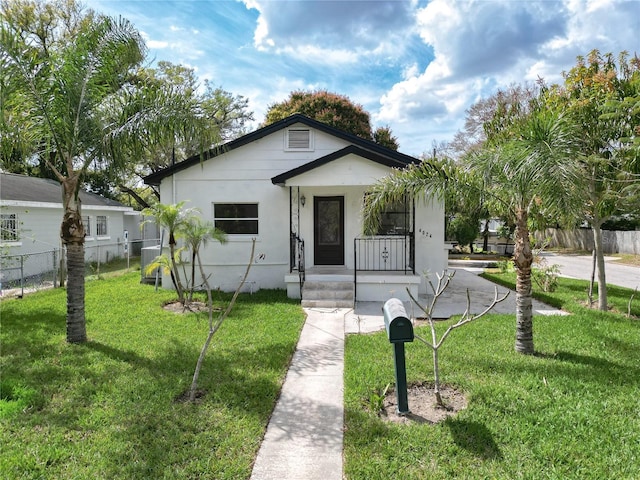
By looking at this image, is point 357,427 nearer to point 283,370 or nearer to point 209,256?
point 283,370

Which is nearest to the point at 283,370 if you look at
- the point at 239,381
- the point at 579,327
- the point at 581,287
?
the point at 239,381

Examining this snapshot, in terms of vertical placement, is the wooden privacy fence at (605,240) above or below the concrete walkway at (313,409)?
above

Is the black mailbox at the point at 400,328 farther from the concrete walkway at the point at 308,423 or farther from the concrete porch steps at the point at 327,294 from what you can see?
the concrete porch steps at the point at 327,294

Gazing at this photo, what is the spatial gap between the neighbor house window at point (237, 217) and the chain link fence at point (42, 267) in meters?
3.53

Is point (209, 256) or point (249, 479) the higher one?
point (209, 256)

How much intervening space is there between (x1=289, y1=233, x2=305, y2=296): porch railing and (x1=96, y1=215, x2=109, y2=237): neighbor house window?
14606 millimetres

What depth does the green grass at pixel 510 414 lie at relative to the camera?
3150 millimetres

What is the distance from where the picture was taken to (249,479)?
3031 millimetres

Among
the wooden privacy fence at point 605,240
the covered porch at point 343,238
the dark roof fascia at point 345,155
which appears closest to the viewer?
the dark roof fascia at point 345,155

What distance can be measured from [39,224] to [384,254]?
14213 mm

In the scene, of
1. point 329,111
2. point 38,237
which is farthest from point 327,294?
point 329,111

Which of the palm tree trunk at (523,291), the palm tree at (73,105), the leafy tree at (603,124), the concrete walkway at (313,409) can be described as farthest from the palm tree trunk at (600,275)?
the palm tree at (73,105)

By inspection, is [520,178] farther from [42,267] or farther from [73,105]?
[42,267]

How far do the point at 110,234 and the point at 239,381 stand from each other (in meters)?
20.0
